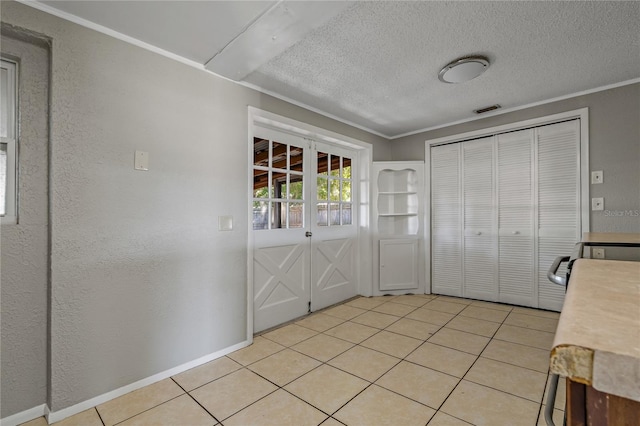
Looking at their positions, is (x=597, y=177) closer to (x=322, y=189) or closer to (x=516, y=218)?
(x=516, y=218)

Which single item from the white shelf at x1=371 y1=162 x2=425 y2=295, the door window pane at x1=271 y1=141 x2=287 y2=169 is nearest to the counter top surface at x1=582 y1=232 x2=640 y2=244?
the white shelf at x1=371 y1=162 x2=425 y2=295

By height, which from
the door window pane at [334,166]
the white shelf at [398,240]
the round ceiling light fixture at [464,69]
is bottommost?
the white shelf at [398,240]

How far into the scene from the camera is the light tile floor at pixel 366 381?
1.64 m

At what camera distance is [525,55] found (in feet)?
7.36

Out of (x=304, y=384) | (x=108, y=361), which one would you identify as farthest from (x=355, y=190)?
(x=108, y=361)

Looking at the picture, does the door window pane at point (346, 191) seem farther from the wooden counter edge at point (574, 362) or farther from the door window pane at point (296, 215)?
the wooden counter edge at point (574, 362)

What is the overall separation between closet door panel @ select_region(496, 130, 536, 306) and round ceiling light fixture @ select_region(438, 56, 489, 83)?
1.43m

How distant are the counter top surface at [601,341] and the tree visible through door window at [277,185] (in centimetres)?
260

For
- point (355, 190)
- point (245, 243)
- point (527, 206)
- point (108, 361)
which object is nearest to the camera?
point (108, 361)

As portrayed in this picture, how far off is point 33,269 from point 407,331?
289 cm

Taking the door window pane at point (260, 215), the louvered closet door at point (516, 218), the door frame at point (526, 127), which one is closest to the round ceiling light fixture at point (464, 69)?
the door frame at point (526, 127)

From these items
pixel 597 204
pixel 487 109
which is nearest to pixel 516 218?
pixel 597 204

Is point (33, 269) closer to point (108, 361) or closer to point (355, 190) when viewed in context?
point (108, 361)

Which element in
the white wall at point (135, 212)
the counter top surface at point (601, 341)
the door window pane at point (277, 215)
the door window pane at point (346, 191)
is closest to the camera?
the counter top surface at point (601, 341)
